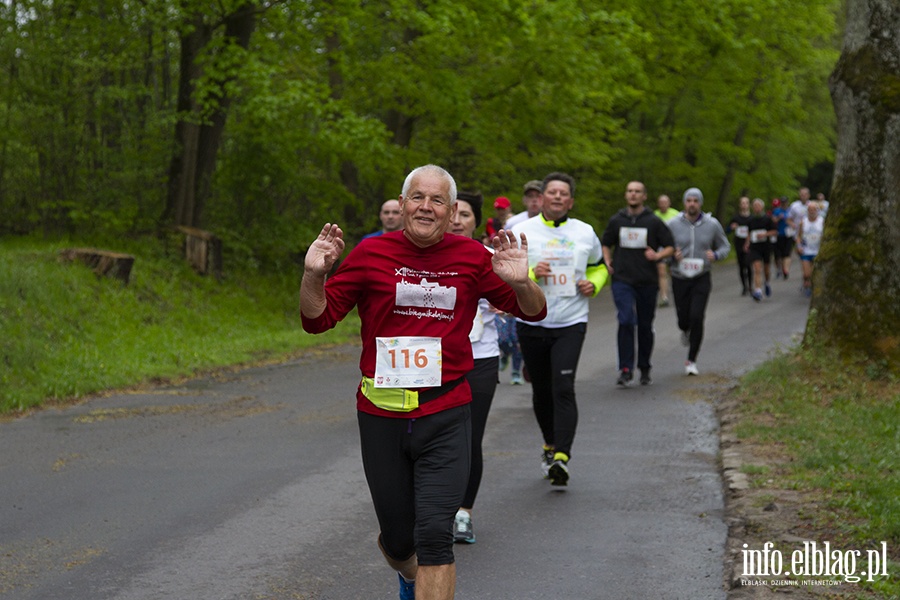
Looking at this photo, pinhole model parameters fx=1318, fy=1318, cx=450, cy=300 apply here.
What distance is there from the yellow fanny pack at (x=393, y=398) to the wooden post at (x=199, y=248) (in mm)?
16821

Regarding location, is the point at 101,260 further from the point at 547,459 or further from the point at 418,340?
the point at 418,340

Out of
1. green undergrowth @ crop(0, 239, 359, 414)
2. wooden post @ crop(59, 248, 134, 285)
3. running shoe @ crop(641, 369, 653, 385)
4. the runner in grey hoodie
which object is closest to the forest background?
green undergrowth @ crop(0, 239, 359, 414)

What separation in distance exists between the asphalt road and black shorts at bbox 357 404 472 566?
115cm

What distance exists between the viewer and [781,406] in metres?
11.2

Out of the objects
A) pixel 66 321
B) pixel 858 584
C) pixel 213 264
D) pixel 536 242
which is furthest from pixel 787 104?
pixel 858 584

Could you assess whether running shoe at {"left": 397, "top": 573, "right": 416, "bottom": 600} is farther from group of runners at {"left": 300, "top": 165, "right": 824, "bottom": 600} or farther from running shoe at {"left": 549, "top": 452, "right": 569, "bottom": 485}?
running shoe at {"left": 549, "top": 452, "right": 569, "bottom": 485}

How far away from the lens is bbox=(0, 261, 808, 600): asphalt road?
20.9ft

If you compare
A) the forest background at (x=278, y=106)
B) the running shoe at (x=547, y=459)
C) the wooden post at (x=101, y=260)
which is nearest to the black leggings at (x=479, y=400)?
the running shoe at (x=547, y=459)

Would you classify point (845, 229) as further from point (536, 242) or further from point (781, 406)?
point (536, 242)

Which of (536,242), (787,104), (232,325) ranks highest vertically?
(787,104)

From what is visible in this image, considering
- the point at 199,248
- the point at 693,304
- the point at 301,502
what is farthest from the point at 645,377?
the point at 199,248

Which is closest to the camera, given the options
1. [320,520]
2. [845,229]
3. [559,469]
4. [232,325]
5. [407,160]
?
[320,520]

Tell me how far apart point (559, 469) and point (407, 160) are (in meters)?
15.4

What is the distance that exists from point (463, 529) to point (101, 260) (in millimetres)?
12789
